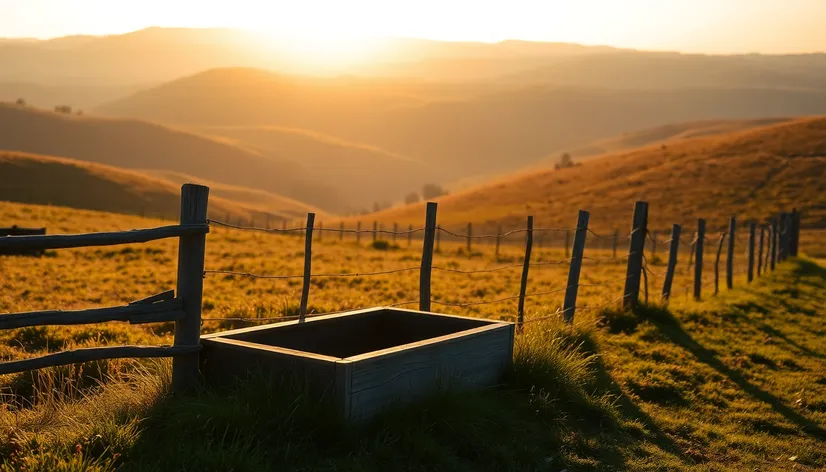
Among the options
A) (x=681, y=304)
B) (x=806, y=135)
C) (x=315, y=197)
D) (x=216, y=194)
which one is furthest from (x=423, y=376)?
(x=315, y=197)

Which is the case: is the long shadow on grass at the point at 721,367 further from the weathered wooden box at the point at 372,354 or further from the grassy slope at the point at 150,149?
the grassy slope at the point at 150,149

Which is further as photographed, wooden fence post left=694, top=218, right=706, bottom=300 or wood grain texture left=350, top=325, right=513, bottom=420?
wooden fence post left=694, top=218, right=706, bottom=300

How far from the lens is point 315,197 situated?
145 metres

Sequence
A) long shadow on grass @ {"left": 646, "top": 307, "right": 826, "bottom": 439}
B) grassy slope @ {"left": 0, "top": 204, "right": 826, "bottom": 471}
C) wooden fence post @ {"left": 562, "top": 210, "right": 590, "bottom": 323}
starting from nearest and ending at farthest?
grassy slope @ {"left": 0, "top": 204, "right": 826, "bottom": 471} → long shadow on grass @ {"left": 646, "top": 307, "right": 826, "bottom": 439} → wooden fence post @ {"left": 562, "top": 210, "right": 590, "bottom": 323}

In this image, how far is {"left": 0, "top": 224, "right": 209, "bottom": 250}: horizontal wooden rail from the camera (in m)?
4.42

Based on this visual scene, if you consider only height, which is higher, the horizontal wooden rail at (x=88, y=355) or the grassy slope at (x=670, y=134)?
the grassy slope at (x=670, y=134)

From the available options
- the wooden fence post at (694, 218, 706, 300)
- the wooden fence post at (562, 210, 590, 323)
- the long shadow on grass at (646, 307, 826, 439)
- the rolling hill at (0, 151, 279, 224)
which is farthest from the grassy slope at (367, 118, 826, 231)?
the wooden fence post at (562, 210, 590, 323)

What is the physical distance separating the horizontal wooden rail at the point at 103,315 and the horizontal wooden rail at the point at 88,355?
0.18m

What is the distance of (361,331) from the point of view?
24.0 ft

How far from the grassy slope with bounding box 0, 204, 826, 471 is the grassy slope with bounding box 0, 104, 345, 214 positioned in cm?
12209

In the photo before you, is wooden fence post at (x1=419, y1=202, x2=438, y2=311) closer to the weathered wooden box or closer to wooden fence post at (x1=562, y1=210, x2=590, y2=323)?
the weathered wooden box

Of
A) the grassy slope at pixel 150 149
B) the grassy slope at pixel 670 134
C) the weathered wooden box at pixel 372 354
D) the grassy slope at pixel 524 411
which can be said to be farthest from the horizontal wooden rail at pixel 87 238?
the grassy slope at pixel 670 134

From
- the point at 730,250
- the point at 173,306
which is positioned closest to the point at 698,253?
the point at 730,250

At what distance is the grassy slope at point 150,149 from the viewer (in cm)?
12362
